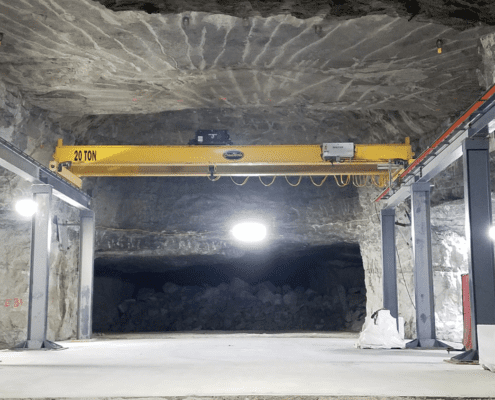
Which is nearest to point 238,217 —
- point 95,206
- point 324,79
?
point 95,206

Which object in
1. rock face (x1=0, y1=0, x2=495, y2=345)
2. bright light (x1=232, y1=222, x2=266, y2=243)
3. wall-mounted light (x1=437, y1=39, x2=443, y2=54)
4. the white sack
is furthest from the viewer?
bright light (x1=232, y1=222, x2=266, y2=243)

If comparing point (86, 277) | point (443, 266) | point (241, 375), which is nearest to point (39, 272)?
point (86, 277)

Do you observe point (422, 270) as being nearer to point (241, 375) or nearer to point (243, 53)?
point (243, 53)

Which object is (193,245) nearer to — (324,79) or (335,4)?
(324,79)

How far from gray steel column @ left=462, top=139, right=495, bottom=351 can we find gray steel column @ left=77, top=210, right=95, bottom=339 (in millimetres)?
8771

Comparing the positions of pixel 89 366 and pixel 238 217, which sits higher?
pixel 238 217

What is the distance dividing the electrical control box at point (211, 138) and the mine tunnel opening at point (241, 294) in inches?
275

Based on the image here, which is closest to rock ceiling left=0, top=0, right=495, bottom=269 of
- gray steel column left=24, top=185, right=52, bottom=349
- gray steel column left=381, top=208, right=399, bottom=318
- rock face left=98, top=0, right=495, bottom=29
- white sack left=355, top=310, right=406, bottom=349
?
rock face left=98, top=0, right=495, bottom=29

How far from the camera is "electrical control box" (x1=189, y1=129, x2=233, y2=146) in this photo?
37.5 feet

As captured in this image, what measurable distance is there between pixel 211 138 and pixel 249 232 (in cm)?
466

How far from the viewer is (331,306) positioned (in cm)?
1853

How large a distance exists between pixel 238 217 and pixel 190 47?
25.1 ft

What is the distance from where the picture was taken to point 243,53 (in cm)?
868

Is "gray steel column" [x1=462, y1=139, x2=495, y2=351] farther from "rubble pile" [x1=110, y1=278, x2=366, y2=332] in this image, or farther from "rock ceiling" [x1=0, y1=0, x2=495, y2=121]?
"rubble pile" [x1=110, y1=278, x2=366, y2=332]
